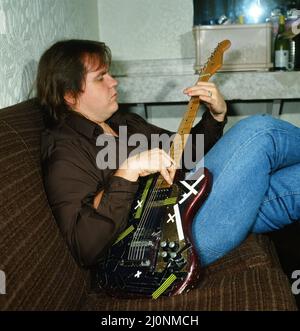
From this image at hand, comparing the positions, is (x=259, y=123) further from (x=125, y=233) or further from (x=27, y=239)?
A: (x=27, y=239)

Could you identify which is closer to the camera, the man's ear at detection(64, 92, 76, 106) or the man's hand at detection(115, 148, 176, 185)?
the man's hand at detection(115, 148, 176, 185)

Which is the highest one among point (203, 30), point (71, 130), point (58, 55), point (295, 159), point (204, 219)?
point (203, 30)

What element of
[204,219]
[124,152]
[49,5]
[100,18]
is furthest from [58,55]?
[100,18]

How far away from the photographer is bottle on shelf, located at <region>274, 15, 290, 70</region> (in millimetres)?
2021

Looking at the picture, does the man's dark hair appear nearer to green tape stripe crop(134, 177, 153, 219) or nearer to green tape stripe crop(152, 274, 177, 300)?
green tape stripe crop(134, 177, 153, 219)

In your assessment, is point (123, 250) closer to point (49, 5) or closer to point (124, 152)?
point (124, 152)

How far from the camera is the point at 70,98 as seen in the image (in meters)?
1.22

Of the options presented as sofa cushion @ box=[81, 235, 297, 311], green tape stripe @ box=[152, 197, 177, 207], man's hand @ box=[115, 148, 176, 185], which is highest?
man's hand @ box=[115, 148, 176, 185]

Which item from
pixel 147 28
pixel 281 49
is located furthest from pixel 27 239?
pixel 147 28

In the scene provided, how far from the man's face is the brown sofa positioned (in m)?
0.24

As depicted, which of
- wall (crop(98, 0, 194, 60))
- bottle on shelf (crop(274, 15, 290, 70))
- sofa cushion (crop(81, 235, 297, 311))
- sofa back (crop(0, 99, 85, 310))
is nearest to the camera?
sofa back (crop(0, 99, 85, 310))

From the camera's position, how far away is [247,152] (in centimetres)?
104

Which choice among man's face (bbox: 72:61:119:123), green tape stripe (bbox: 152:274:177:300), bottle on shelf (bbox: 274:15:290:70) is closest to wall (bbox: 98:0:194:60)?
bottle on shelf (bbox: 274:15:290:70)
